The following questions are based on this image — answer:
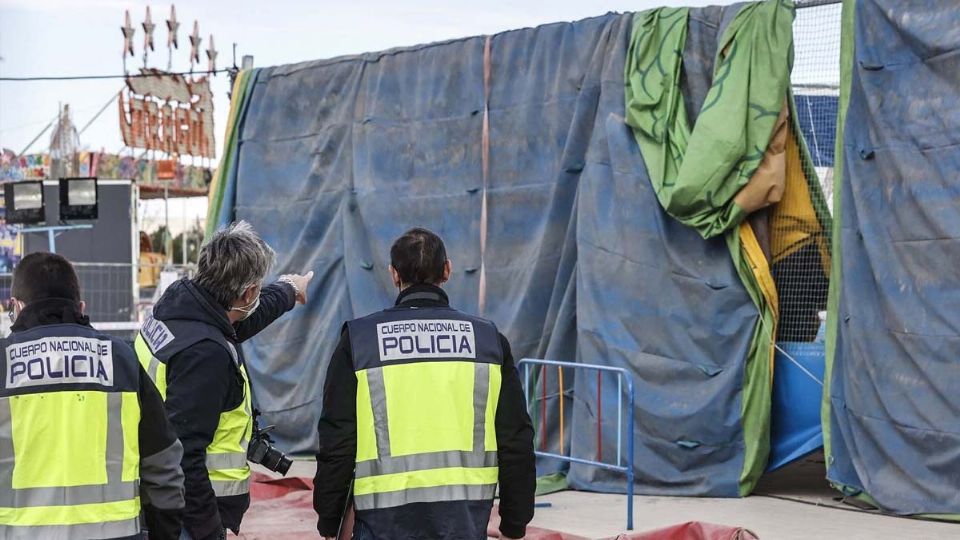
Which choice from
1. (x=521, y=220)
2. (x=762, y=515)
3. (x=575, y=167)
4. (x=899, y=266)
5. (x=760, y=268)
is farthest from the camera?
(x=521, y=220)

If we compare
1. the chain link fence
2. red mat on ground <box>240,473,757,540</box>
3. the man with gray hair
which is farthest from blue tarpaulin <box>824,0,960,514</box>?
the man with gray hair

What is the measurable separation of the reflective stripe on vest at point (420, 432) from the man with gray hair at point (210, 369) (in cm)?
43

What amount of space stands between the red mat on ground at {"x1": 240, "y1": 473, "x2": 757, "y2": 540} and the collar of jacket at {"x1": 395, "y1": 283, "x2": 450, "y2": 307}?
3105 millimetres

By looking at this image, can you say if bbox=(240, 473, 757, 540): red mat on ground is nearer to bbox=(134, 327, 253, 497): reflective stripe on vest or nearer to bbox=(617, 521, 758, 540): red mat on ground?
bbox=(617, 521, 758, 540): red mat on ground

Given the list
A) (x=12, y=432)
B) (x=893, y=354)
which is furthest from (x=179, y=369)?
(x=893, y=354)

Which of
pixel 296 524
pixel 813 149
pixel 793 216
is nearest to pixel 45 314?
pixel 296 524

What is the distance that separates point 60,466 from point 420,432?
1.12 meters

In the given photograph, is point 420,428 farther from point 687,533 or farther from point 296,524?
point 296,524

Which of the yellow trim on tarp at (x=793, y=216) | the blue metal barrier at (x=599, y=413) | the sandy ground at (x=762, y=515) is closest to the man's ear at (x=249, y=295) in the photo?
the sandy ground at (x=762, y=515)

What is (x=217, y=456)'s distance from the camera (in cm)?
434

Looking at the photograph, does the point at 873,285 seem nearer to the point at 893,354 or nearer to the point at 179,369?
Answer: the point at 893,354

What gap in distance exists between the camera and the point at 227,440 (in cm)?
436

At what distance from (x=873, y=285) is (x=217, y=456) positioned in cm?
551

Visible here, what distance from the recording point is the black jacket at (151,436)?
3904 mm
